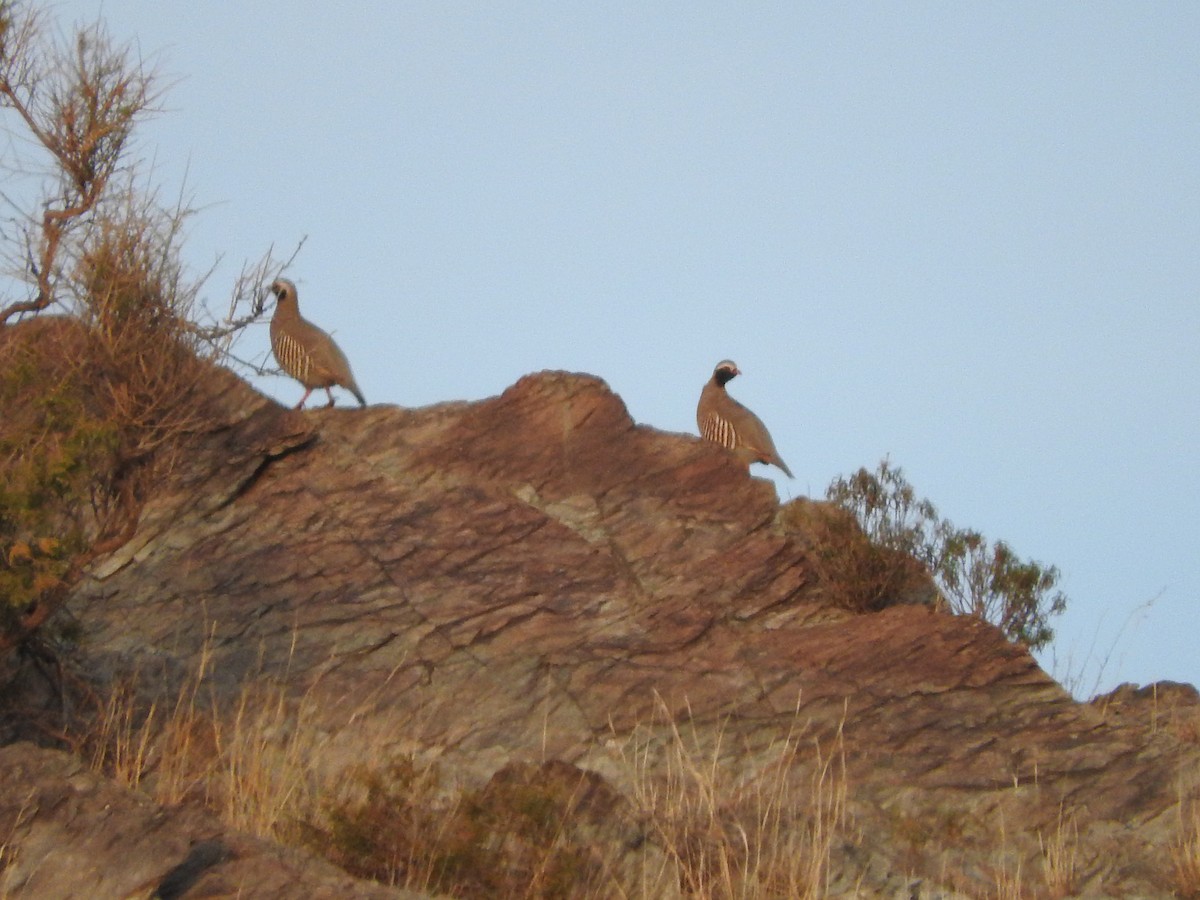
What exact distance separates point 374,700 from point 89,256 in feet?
11.7

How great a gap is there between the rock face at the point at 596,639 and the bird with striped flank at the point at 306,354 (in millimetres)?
704

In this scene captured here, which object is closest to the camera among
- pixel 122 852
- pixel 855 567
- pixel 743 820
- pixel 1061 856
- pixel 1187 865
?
pixel 122 852

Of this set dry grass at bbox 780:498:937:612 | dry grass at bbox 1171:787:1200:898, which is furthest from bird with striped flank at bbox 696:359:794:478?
dry grass at bbox 1171:787:1200:898

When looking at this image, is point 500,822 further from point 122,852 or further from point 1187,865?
point 1187,865

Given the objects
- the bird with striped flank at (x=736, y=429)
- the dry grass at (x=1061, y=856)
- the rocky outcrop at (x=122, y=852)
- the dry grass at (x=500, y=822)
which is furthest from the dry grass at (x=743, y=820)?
the bird with striped flank at (x=736, y=429)

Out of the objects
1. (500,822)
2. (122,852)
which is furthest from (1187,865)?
(122,852)

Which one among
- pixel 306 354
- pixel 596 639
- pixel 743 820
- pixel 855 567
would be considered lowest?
pixel 743 820

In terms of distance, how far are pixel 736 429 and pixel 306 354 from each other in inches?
169

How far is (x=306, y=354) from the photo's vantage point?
14.4m

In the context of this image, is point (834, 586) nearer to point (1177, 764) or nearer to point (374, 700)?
point (1177, 764)

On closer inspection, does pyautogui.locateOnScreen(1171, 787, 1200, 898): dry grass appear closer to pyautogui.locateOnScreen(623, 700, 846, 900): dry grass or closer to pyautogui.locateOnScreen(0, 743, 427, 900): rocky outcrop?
pyautogui.locateOnScreen(623, 700, 846, 900): dry grass

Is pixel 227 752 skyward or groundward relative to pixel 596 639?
groundward

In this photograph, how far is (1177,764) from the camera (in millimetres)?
10836

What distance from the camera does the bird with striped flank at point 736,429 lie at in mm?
16188
